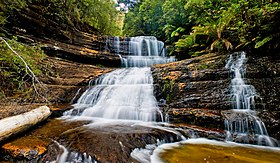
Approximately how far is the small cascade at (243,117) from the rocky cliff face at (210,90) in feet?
0.39

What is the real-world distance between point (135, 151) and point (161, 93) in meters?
2.80

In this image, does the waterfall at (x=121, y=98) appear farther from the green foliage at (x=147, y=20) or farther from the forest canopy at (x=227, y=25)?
the green foliage at (x=147, y=20)

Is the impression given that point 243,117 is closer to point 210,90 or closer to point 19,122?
point 210,90

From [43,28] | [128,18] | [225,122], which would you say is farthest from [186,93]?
[128,18]

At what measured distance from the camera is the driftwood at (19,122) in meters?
2.76

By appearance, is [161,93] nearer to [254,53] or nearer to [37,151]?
[254,53]

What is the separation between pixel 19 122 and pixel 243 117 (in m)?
4.44

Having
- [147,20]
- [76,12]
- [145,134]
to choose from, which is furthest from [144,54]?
[145,134]

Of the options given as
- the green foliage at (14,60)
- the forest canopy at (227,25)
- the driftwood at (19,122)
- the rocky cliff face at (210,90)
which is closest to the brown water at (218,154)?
the rocky cliff face at (210,90)

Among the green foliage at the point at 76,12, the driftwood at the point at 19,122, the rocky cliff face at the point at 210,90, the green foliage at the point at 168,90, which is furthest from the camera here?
the green foliage at the point at 76,12

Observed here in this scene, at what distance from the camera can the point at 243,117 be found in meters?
3.73

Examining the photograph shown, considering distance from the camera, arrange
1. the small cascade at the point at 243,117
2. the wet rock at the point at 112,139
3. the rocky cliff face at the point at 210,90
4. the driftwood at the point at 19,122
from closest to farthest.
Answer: the wet rock at the point at 112,139
the driftwood at the point at 19,122
the small cascade at the point at 243,117
the rocky cliff face at the point at 210,90

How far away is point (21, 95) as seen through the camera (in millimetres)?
5738

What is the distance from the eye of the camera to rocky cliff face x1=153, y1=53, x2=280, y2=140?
13.0 feet
